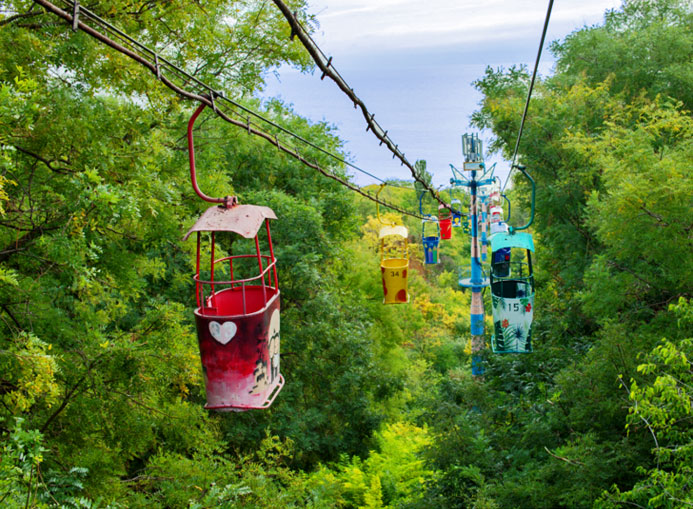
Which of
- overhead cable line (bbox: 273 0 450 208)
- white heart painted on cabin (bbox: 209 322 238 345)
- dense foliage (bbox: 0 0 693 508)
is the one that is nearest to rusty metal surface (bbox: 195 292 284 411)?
white heart painted on cabin (bbox: 209 322 238 345)

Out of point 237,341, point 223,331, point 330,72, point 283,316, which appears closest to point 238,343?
point 237,341

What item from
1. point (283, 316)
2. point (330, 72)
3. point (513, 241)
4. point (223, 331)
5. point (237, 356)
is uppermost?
point (330, 72)

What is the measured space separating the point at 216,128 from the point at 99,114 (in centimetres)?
510

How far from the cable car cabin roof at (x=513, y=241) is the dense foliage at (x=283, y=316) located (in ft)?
6.46

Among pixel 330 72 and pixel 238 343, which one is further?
pixel 238 343

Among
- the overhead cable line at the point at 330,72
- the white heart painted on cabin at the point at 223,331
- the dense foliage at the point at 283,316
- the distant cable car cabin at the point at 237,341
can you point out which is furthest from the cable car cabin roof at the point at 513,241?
the white heart painted on cabin at the point at 223,331

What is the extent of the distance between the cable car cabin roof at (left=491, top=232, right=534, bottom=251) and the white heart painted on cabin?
463cm

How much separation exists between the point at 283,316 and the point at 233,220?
29.0ft

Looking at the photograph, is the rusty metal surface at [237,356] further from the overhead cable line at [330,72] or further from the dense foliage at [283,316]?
the dense foliage at [283,316]

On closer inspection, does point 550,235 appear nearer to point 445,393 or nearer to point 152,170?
point 445,393

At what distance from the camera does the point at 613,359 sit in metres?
7.74

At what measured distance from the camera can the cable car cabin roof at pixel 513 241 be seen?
7004 mm

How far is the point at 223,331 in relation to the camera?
3.13m

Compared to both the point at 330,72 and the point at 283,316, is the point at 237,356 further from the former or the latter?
the point at 283,316
